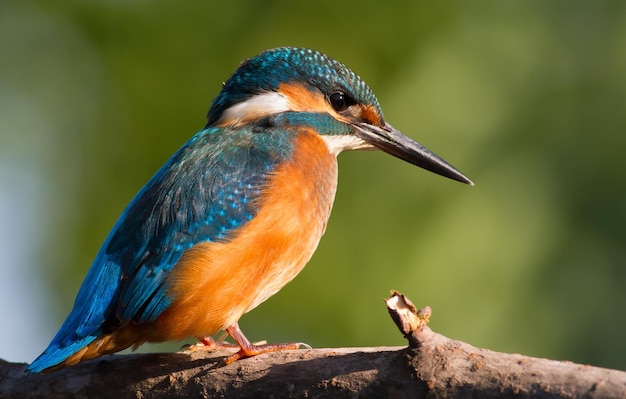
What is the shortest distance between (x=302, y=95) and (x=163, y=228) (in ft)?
2.92

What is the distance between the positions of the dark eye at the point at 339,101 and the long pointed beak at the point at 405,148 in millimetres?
89

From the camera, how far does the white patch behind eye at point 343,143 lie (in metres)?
3.70

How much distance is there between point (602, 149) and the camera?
414 centimetres

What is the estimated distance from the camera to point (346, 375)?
258 cm

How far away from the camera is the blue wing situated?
3043mm

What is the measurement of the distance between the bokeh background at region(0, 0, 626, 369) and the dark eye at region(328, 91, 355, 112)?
316 mm

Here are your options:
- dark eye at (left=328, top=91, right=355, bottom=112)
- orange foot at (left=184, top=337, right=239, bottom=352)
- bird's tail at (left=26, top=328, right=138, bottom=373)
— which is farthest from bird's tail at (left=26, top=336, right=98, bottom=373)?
dark eye at (left=328, top=91, right=355, bottom=112)

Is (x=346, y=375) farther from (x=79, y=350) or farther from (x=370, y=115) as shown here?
(x=370, y=115)

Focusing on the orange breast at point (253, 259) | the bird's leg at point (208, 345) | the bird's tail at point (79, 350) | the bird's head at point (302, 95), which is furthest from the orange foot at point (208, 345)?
the bird's head at point (302, 95)

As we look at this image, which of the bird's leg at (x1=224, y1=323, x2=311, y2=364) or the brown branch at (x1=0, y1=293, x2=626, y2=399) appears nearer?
the brown branch at (x1=0, y1=293, x2=626, y2=399)

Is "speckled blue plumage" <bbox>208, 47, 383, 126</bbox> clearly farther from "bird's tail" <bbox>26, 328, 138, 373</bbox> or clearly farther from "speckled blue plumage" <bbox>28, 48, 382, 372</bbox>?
"bird's tail" <bbox>26, 328, 138, 373</bbox>

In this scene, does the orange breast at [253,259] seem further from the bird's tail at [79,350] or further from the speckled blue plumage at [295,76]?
the speckled blue plumage at [295,76]

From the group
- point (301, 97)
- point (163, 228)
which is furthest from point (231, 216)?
point (301, 97)

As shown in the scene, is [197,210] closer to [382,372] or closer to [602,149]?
[382,372]
